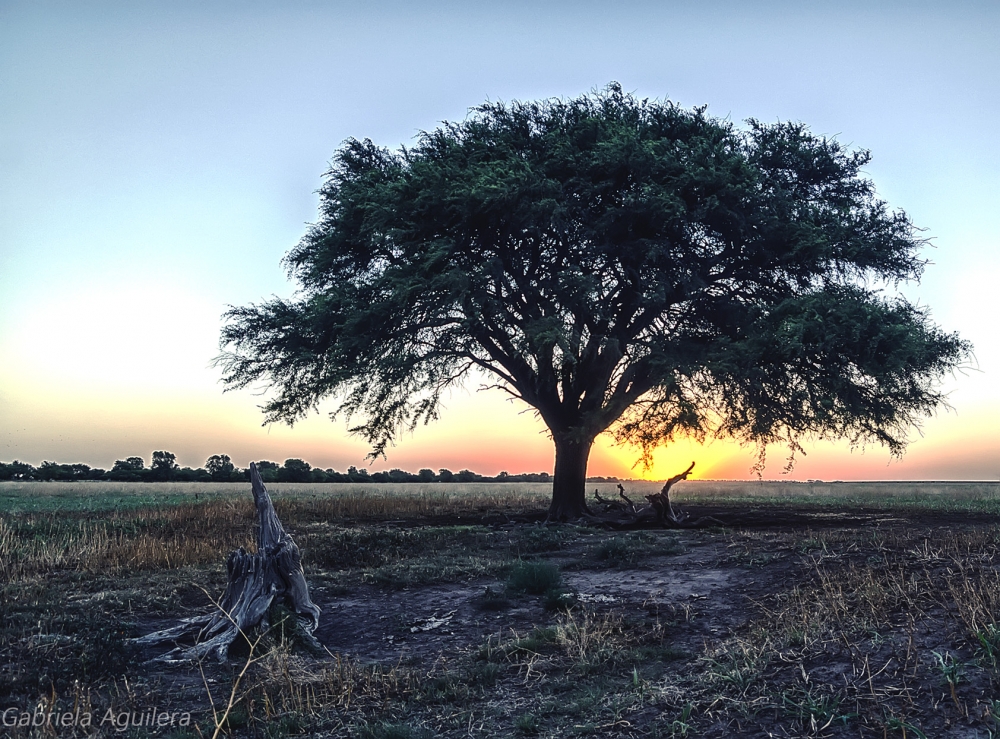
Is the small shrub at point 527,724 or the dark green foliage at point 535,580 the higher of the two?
the dark green foliage at point 535,580

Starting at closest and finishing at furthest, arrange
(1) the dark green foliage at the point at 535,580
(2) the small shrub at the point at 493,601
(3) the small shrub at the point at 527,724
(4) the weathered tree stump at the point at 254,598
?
(3) the small shrub at the point at 527,724 < (4) the weathered tree stump at the point at 254,598 < (2) the small shrub at the point at 493,601 < (1) the dark green foliage at the point at 535,580

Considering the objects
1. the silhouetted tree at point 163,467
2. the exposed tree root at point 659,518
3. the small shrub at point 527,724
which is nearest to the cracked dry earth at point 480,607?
the small shrub at point 527,724

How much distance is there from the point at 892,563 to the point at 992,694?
4.70 meters

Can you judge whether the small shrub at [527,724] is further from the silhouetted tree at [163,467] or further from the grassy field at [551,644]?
the silhouetted tree at [163,467]

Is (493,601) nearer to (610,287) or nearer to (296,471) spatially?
(610,287)

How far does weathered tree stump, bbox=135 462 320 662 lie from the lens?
8984 millimetres

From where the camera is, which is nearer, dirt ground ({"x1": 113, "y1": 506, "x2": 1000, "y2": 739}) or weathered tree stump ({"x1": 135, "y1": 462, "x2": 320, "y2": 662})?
dirt ground ({"x1": 113, "y1": 506, "x2": 1000, "y2": 739})

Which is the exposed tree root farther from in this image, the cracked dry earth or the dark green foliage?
the dark green foliage

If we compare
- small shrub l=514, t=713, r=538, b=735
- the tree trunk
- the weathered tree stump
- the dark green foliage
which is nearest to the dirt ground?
small shrub l=514, t=713, r=538, b=735

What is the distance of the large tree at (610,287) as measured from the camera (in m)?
20.8

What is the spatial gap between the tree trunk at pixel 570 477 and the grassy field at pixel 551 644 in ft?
28.9

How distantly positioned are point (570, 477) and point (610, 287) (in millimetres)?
6147

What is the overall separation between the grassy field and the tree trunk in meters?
8.81

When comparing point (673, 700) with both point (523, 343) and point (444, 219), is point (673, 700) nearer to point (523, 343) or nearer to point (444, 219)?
point (523, 343)
